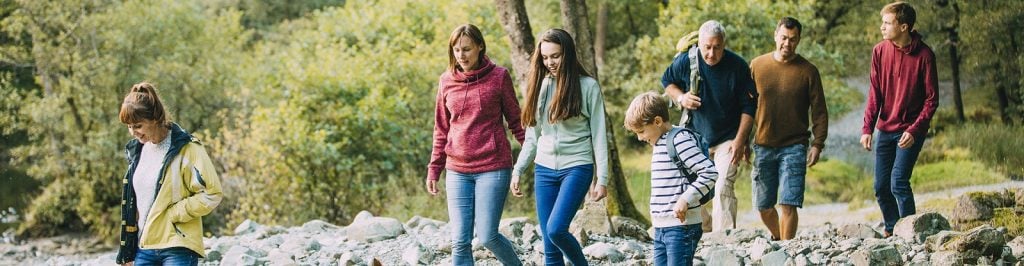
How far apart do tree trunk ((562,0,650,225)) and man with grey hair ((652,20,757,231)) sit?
2615mm

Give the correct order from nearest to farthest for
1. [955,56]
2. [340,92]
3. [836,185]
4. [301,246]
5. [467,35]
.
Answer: [467,35] < [301,246] < [340,92] < [836,185] < [955,56]

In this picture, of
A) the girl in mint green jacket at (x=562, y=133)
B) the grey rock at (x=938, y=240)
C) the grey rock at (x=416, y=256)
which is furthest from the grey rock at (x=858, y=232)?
the grey rock at (x=416, y=256)

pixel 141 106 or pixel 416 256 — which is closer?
pixel 141 106

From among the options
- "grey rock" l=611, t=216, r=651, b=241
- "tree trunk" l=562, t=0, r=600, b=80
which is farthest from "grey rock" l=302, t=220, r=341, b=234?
"grey rock" l=611, t=216, r=651, b=241

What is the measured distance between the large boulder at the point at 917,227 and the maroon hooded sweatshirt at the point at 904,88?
1.95 ft

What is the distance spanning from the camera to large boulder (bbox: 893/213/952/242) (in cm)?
741

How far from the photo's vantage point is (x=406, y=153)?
16750mm

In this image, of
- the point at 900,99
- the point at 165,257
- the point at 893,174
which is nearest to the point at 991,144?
the point at 893,174

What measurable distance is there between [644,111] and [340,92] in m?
12.2

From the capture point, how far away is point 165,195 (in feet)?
16.2

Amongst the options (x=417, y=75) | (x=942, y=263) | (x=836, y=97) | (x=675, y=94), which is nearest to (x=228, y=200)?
(x=417, y=75)

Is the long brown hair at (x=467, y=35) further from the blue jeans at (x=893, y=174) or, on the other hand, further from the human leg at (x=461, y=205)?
the blue jeans at (x=893, y=174)

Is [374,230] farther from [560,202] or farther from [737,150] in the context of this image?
[560,202]

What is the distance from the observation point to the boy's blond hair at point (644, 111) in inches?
201
